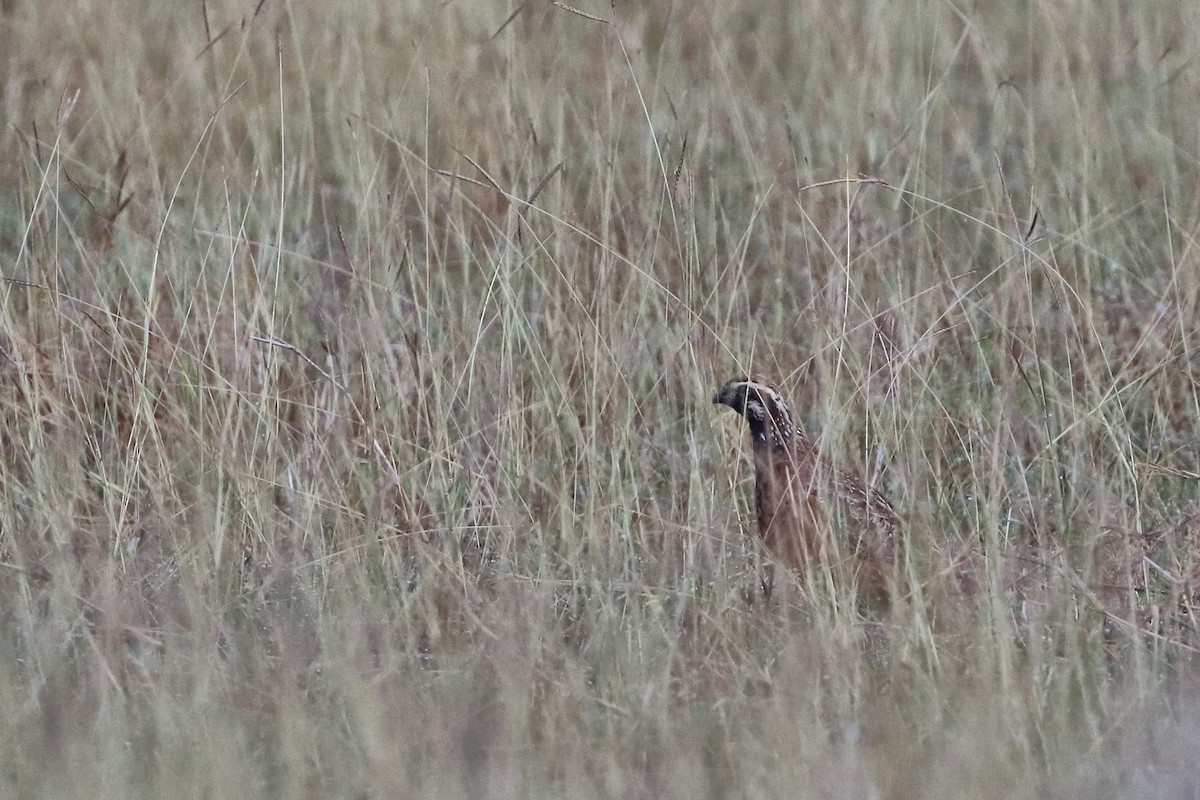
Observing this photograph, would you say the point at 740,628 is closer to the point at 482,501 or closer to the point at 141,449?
the point at 482,501

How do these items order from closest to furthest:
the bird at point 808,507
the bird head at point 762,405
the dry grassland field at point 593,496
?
the dry grassland field at point 593,496 → the bird at point 808,507 → the bird head at point 762,405

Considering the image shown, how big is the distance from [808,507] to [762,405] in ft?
1.51

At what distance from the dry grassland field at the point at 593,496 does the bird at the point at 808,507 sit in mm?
38

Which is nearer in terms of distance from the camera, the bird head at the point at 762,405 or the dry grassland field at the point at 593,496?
the dry grassland field at the point at 593,496

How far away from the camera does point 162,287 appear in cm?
410

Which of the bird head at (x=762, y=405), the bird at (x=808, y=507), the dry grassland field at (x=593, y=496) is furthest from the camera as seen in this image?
the bird head at (x=762, y=405)

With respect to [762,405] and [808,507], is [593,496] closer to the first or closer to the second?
[808,507]

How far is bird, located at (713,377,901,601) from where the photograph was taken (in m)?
2.67

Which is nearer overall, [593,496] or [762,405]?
[593,496]

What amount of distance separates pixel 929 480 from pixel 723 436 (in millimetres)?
431

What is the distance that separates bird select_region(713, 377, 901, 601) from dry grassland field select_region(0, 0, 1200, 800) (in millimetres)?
38

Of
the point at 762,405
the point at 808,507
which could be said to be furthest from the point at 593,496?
the point at 762,405

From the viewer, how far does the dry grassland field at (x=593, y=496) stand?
230cm

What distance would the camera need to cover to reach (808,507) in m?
2.74
